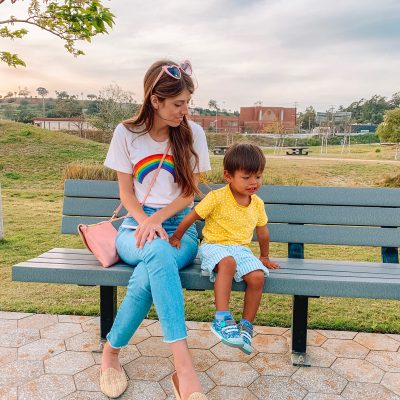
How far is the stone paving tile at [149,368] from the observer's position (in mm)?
2578

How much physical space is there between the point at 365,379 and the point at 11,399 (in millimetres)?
1777

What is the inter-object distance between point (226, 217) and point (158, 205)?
0.38m

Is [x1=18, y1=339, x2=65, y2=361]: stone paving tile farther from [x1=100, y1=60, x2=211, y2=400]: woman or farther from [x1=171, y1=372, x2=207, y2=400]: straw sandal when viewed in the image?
[x1=171, y1=372, x2=207, y2=400]: straw sandal

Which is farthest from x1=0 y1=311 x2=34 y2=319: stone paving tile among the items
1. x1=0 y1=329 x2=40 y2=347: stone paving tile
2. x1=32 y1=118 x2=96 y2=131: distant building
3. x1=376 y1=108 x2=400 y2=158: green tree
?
x1=32 y1=118 x2=96 y2=131: distant building

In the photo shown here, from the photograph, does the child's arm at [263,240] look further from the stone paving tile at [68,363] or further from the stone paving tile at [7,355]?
the stone paving tile at [7,355]

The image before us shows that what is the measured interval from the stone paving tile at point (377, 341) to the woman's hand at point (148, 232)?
1472 millimetres

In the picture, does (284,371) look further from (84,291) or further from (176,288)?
(84,291)

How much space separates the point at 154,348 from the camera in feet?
9.50

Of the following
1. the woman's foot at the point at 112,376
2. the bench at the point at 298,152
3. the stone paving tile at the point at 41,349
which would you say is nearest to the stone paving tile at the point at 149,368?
the woman's foot at the point at 112,376

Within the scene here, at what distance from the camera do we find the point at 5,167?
15031 millimetres

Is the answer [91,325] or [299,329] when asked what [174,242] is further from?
[91,325]

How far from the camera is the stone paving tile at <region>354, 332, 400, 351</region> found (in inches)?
116

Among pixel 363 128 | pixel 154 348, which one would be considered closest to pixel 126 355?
pixel 154 348

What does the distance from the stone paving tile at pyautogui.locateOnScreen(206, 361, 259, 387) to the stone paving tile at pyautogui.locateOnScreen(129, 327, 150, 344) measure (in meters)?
0.54
